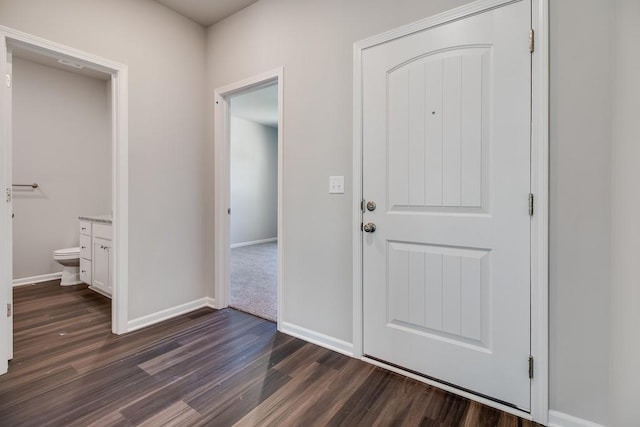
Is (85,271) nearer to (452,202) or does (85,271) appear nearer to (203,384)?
(203,384)

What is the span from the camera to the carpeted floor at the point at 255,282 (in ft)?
9.47

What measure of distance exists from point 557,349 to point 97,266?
4.02m

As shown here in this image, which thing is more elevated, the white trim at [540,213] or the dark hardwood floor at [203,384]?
the white trim at [540,213]

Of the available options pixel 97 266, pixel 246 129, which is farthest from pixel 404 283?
pixel 246 129

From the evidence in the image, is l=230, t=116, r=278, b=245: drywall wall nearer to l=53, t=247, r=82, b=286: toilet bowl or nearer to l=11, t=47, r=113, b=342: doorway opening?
l=11, t=47, r=113, b=342: doorway opening

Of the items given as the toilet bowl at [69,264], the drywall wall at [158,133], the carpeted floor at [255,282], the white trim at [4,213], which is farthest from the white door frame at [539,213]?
the toilet bowl at [69,264]

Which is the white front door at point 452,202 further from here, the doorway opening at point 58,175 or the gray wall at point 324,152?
the doorway opening at point 58,175

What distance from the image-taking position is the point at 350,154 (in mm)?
2002

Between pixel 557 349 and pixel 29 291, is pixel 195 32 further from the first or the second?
pixel 557 349

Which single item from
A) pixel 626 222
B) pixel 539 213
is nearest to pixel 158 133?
pixel 539 213

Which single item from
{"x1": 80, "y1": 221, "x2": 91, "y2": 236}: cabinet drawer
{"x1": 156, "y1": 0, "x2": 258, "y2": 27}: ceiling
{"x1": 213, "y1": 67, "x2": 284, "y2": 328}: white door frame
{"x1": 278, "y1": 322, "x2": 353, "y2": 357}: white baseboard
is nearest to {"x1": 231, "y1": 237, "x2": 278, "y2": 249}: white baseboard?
{"x1": 80, "y1": 221, "x2": 91, "y2": 236}: cabinet drawer

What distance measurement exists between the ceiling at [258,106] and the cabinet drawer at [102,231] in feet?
7.95

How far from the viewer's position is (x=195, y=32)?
9.26 feet

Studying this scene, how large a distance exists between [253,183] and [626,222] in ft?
20.6
